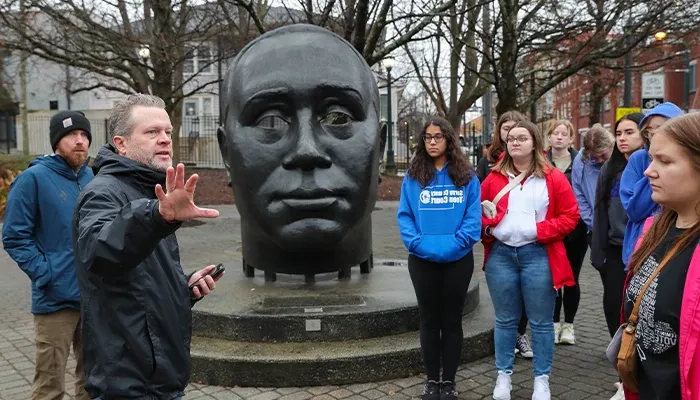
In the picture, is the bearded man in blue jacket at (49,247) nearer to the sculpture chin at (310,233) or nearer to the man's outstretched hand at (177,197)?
the sculpture chin at (310,233)

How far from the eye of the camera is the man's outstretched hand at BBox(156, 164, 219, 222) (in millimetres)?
1977

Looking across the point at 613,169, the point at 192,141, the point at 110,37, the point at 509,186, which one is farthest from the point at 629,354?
the point at 192,141

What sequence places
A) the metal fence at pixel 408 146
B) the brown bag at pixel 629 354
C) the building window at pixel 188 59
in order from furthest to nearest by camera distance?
1. the metal fence at pixel 408 146
2. the building window at pixel 188 59
3. the brown bag at pixel 629 354

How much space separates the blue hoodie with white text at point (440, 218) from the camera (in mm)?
4105

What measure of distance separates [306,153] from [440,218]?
1321 mm

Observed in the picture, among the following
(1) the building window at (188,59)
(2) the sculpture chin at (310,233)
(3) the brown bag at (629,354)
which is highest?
(1) the building window at (188,59)

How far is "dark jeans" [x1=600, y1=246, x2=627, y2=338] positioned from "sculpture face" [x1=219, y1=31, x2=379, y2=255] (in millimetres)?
2014

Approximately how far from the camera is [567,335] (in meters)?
5.69

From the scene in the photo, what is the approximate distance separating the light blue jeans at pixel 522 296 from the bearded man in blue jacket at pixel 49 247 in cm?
278

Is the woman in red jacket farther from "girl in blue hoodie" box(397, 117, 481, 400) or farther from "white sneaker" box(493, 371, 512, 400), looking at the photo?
"girl in blue hoodie" box(397, 117, 481, 400)

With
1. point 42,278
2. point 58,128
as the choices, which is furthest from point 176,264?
point 58,128

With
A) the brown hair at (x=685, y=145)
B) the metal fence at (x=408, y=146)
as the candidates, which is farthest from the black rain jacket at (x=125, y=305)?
the metal fence at (x=408, y=146)

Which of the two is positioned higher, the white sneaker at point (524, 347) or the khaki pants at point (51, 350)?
the khaki pants at point (51, 350)

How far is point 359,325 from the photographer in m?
5.00
